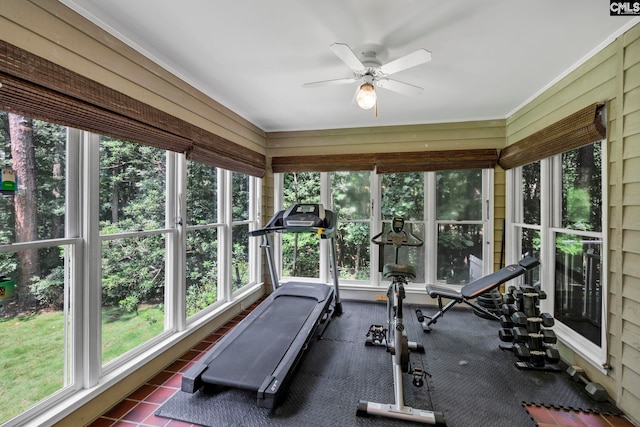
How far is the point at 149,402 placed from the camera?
206 cm

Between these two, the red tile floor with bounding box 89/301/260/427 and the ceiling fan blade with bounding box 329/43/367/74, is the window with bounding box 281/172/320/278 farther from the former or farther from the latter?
the ceiling fan blade with bounding box 329/43/367/74

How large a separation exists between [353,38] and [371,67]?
→ 298 millimetres

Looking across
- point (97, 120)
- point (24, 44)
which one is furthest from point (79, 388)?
point (24, 44)

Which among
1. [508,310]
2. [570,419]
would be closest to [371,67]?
[508,310]

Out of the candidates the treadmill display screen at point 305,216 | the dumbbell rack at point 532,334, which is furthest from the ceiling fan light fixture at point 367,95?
the dumbbell rack at point 532,334

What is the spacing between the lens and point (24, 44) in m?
1.47

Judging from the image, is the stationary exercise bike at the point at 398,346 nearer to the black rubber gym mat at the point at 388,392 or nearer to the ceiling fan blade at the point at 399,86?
the black rubber gym mat at the point at 388,392

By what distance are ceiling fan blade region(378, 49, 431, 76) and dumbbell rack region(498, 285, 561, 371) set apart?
7.33 feet

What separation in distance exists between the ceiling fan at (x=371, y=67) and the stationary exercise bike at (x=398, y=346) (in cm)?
121

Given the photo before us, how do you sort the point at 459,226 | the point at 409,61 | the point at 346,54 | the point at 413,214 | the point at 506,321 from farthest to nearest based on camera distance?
the point at 413,214 → the point at 459,226 → the point at 506,321 → the point at 409,61 → the point at 346,54

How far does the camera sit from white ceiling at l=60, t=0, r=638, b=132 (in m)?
1.74

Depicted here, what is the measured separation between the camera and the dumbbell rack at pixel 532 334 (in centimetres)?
245

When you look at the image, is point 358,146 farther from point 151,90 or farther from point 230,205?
point 151,90

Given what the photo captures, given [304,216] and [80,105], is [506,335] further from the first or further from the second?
[80,105]
